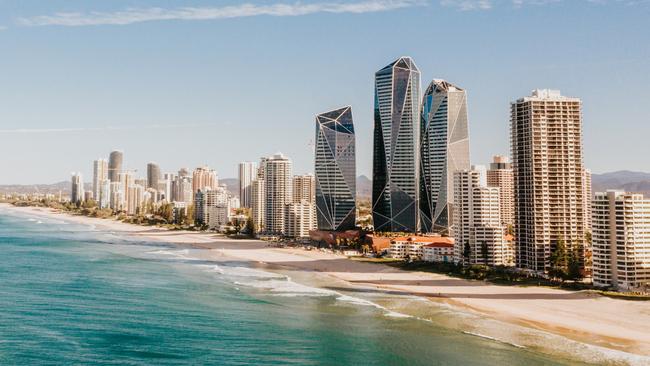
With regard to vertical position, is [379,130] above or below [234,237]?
above

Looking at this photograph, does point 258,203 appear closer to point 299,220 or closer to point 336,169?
point 299,220

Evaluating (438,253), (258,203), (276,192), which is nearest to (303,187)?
(258,203)

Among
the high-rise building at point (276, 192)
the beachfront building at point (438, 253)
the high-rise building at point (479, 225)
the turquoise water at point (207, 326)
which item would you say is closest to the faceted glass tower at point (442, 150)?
the beachfront building at point (438, 253)

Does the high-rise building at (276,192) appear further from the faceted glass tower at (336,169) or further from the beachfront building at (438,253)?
the beachfront building at (438,253)

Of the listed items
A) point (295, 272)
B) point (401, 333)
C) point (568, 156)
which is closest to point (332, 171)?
point (295, 272)

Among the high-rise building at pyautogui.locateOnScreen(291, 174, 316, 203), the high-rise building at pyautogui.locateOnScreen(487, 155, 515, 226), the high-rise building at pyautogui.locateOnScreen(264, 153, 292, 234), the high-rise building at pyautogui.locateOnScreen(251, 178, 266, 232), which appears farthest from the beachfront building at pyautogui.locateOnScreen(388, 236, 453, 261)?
the high-rise building at pyautogui.locateOnScreen(291, 174, 316, 203)

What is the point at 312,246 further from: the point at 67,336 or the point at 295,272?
the point at 67,336

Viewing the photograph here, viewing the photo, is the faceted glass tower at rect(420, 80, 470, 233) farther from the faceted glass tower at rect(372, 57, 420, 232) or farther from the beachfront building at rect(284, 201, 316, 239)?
the beachfront building at rect(284, 201, 316, 239)
